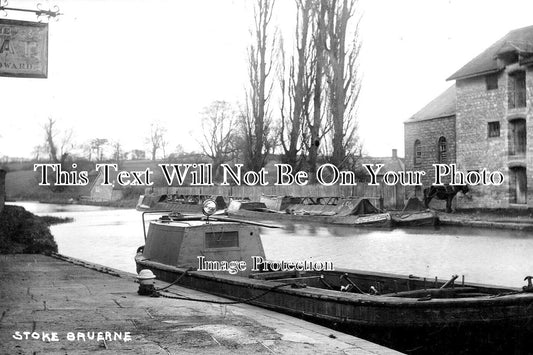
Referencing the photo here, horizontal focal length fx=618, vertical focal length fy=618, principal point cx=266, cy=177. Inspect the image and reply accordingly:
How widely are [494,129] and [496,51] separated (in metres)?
4.75

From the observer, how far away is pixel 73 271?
12.7 meters

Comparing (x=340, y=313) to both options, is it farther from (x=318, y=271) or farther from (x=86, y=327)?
(x=86, y=327)

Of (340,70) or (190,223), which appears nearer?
(190,223)

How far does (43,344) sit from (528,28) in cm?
3729

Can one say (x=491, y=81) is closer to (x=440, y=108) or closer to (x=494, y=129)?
(x=494, y=129)

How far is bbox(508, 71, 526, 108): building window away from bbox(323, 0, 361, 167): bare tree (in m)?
9.08

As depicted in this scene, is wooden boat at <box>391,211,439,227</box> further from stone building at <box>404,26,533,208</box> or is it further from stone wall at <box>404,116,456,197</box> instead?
stone wall at <box>404,116,456,197</box>

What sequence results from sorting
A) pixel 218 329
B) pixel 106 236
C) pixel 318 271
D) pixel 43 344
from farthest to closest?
1. pixel 106 236
2. pixel 318 271
3. pixel 218 329
4. pixel 43 344

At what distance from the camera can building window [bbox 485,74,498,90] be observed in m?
36.9

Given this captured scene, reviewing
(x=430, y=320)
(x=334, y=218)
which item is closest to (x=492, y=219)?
(x=334, y=218)

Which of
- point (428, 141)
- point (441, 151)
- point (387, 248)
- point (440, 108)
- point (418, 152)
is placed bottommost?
point (387, 248)

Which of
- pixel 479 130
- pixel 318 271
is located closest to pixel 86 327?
Result: pixel 318 271

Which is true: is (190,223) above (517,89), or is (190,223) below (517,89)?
below

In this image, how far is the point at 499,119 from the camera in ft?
120
